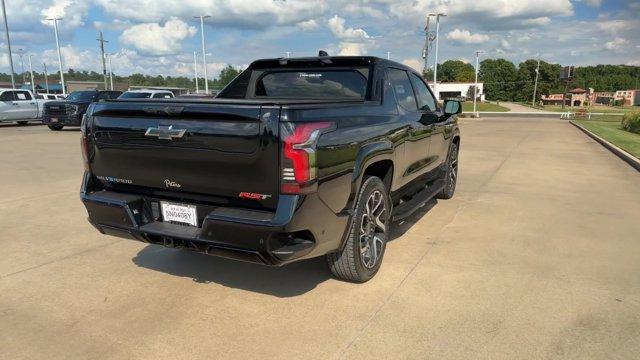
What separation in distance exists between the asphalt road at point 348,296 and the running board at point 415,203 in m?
0.38

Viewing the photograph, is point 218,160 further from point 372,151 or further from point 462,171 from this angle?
point 462,171

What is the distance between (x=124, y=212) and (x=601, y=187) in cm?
777

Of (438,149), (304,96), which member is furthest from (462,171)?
(304,96)

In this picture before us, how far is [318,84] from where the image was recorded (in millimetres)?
4891

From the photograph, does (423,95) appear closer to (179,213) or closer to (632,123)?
(179,213)

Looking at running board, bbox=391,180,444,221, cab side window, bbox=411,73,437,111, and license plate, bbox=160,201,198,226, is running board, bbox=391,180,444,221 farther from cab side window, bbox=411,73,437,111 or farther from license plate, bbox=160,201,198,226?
license plate, bbox=160,201,198,226

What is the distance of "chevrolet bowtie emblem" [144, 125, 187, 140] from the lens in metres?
3.24

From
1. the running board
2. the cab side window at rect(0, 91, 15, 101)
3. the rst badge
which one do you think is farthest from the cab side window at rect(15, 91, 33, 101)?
the rst badge

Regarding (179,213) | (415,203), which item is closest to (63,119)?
(415,203)

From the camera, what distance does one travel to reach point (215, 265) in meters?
4.45

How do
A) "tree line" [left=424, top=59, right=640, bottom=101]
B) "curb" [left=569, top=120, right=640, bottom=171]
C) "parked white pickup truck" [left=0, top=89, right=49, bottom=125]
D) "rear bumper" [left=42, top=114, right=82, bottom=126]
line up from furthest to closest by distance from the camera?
1. "tree line" [left=424, top=59, right=640, bottom=101]
2. "parked white pickup truck" [left=0, top=89, right=49, bottom=125]
3. "rear bumper" [left=42, top=114, right=82, bottom=126]
4. "curb" [left=569, top=120, right=640, bottom=171]

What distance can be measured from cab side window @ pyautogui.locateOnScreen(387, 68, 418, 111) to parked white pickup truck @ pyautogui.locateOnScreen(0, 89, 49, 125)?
22587mm

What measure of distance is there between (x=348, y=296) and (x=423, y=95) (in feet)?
9.59

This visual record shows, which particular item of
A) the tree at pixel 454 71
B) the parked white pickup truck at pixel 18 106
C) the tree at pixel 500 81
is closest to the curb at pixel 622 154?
the parked white pickup truck at pixel 18 106
